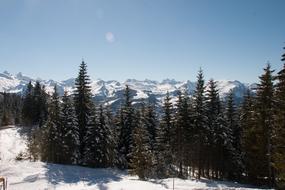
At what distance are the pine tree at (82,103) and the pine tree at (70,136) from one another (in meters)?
1.47

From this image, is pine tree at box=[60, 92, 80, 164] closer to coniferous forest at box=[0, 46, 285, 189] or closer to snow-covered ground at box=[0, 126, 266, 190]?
coniferous forest at box=[0, 46, 285, 189]

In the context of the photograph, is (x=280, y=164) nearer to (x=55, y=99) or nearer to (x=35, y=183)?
(x=35, y=183)

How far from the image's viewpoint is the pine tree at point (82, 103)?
47.9 meters

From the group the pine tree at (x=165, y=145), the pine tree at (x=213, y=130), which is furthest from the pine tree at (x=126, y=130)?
the pine tree at (x=213, y=130)

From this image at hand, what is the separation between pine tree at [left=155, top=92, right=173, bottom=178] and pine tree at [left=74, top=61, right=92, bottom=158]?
34.0 ft

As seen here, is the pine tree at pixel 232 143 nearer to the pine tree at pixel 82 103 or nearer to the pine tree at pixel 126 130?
the pine tree at pixel 126 130

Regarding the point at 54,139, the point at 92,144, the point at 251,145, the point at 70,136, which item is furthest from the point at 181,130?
the point at 54,139

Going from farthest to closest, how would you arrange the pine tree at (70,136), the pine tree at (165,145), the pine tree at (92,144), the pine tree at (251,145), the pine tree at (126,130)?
the pine tree at (126,130), the pine tree at (70,136), the pine tree at (92,144), the pine tree at (165,145), the pine tree at (251,145)

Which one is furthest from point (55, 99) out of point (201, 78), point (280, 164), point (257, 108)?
point (280, 164)

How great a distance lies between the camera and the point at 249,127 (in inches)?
1554

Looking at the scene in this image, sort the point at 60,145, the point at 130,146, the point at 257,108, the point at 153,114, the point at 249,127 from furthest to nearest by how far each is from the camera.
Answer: the point at 153,114, the point at 130,146, the point at 60,145, the point at 249,127, the point at 257,108

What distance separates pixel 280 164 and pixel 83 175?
20291mm

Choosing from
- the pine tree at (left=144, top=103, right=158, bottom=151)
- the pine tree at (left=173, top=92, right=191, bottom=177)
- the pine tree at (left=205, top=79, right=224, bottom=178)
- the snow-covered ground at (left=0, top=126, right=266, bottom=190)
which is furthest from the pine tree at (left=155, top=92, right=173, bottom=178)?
the snow-covered ground at (left=0, top=126, right=266, bottom=190)

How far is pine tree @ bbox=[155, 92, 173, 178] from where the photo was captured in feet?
139
